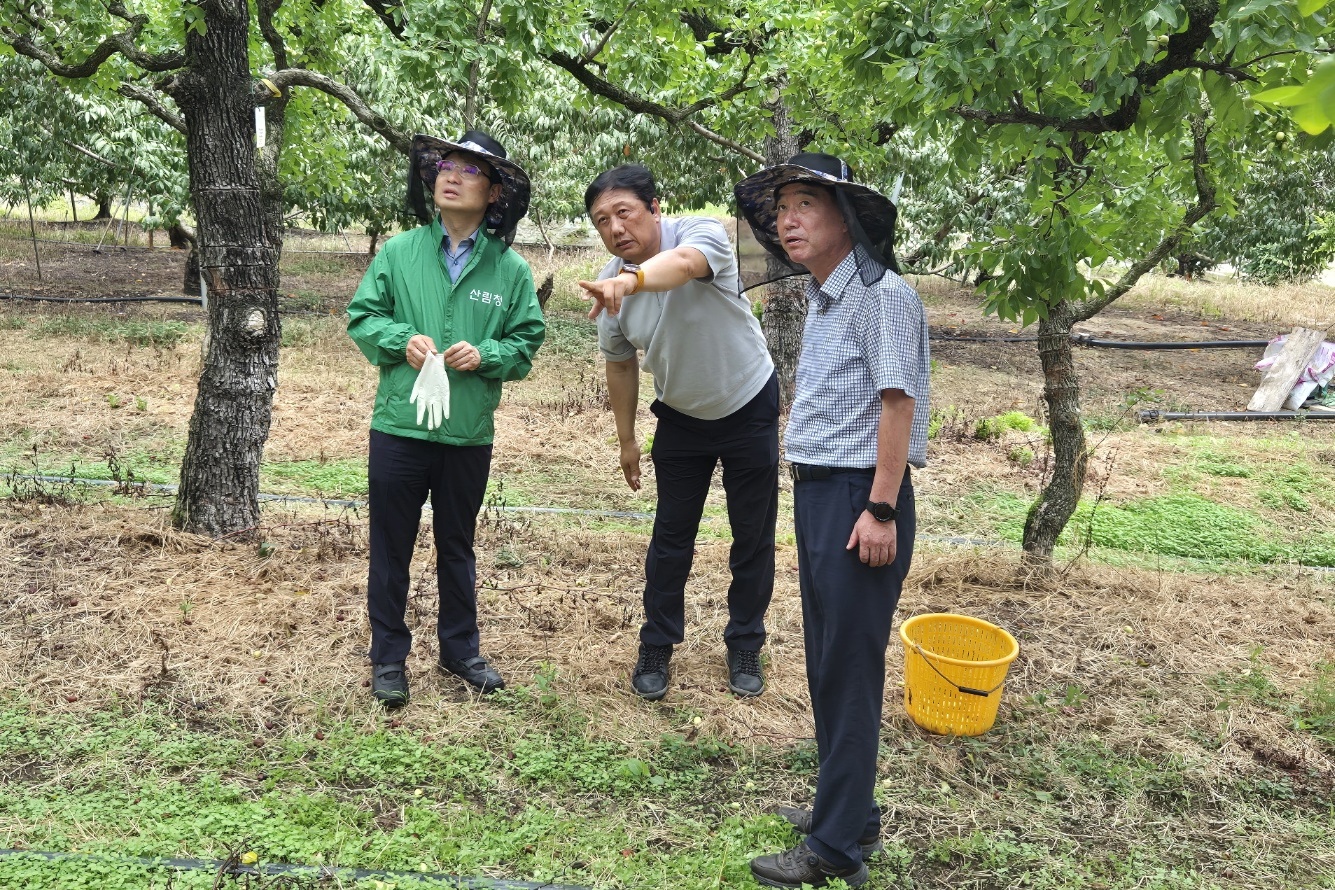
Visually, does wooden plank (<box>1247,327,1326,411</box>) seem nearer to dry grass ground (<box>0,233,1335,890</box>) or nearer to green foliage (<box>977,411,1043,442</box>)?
green foliage (<box>977,411,1043,442</box>)

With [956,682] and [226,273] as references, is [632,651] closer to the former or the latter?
[956,682]

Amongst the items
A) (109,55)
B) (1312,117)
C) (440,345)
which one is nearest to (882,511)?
(1312,117)

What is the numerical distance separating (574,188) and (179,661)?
555 inches

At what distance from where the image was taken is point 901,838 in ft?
9.52

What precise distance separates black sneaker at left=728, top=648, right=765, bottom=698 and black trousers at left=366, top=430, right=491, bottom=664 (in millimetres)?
1028

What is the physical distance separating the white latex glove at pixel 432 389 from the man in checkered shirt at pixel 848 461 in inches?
48.3

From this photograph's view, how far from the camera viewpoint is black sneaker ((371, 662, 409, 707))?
3471 mm

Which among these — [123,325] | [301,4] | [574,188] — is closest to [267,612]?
[301,4]

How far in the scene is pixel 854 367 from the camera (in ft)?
8.17

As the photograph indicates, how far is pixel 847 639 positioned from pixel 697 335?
1.30 m

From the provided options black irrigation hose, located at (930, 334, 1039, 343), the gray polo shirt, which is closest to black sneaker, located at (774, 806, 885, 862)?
the gray polo shirt

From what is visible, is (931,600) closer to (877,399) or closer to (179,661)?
(877,399)

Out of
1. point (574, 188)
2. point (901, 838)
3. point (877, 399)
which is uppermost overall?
point (574, 188)

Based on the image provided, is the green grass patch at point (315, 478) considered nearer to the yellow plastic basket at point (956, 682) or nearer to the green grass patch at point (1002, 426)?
the yellow plastic basket at point (956, 682)
